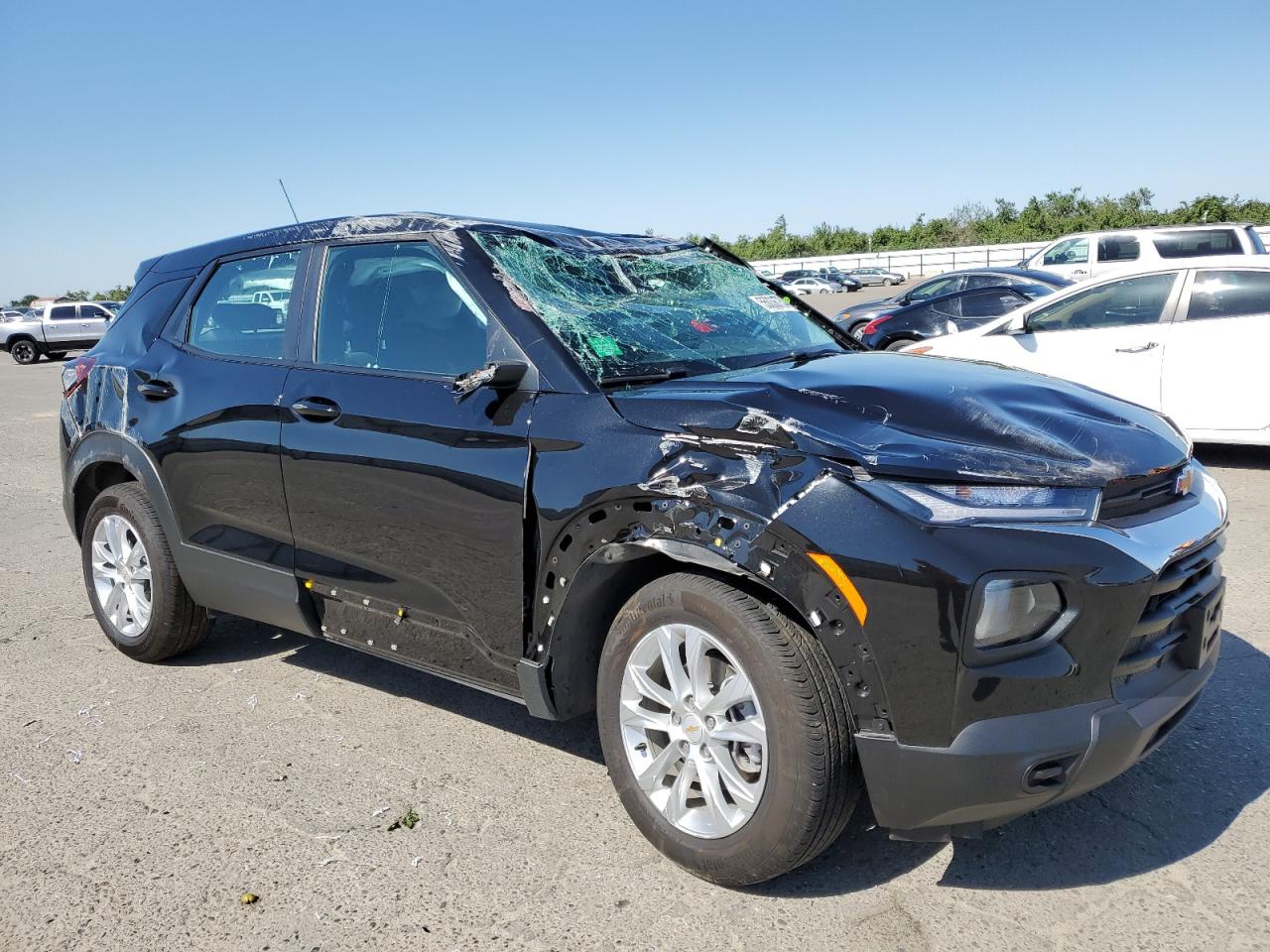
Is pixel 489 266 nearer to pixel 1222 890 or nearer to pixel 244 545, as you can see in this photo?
pixel 244 545

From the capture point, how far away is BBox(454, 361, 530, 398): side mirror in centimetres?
310

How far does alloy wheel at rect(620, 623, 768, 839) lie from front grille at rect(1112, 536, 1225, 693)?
0.92m

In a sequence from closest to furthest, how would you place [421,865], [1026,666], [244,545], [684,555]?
[1026,666], [684,555], [421,865], [244,545]

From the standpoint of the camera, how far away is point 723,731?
2.72 meters

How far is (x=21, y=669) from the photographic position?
469cm

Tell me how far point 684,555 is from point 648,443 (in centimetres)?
34

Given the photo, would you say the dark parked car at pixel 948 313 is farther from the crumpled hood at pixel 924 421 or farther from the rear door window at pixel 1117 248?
the crumpled hood at pixel 924 421

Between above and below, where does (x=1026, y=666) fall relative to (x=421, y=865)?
above

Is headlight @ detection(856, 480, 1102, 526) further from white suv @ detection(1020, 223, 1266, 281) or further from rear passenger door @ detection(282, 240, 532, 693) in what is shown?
white suv @ detection(1020, 223, 1266, 281)

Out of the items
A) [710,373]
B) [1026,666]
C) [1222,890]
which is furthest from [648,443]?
[1222,890]

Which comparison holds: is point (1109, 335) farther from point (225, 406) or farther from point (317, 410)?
point (225, 406)

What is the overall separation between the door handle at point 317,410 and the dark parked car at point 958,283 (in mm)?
8618

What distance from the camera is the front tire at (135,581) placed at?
4438 millimetres

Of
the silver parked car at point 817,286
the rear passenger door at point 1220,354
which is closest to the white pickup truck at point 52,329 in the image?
the rear passenger door at point 1220,354
